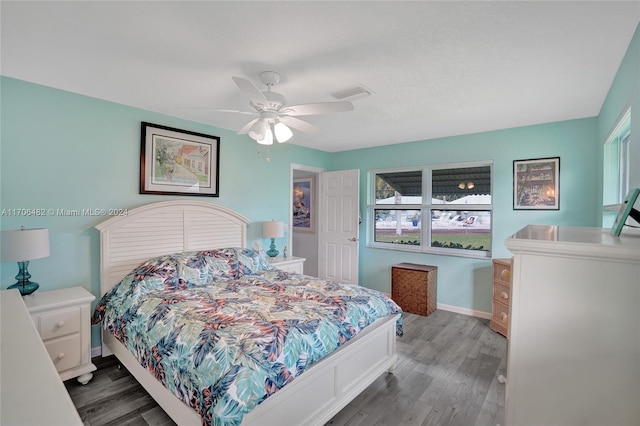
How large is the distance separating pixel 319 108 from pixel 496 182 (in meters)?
2.90

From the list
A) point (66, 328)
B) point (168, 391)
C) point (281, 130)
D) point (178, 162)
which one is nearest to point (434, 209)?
point (281, 130)

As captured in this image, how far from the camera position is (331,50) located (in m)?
1.96

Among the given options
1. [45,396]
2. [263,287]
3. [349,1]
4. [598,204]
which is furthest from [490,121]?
[45,396]

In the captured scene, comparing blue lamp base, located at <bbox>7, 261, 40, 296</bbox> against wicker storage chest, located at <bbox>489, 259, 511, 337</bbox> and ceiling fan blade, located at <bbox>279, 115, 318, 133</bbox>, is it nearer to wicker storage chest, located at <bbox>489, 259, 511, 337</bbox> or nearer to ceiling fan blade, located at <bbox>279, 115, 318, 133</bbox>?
ceiling fan blade, located at <bbox>279, 115, 318, 133</bbox>

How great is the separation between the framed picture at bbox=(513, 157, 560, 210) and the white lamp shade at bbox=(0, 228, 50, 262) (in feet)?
15.8

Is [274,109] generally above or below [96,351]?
above

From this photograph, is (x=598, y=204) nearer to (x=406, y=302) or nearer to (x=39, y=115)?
(x=406, y=302)

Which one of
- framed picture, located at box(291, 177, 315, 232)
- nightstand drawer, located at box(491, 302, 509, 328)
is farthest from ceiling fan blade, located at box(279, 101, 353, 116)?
framed picture, located at box(291, 177, 315, 232)

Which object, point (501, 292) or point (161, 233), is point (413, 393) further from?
point (161, 233)

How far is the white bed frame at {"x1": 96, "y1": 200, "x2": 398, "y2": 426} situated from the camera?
1.78 metres

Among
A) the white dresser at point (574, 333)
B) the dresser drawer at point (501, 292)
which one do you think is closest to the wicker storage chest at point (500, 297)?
the dresser drawer at point (501, 292)

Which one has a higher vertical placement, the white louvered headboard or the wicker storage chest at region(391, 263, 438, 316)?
the white louvered headboard

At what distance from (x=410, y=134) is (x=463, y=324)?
2542mm

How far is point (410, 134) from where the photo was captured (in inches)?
164
